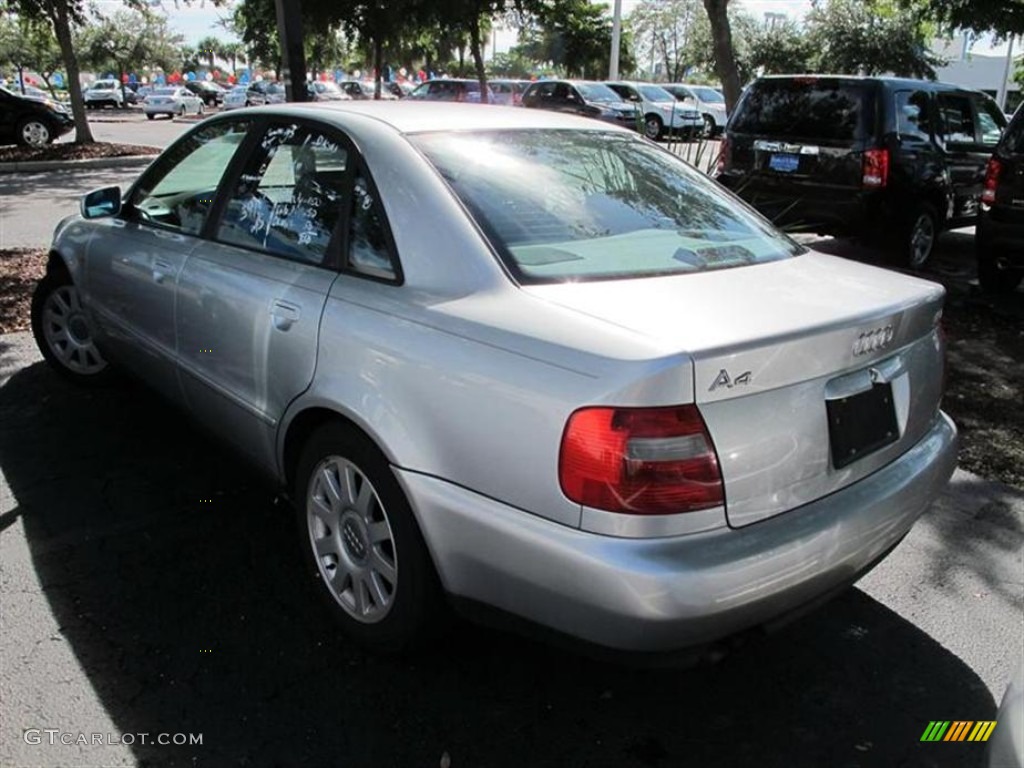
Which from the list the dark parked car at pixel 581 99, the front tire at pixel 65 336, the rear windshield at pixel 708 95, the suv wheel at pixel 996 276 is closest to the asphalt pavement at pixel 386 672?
the front tire at pixel 65 336

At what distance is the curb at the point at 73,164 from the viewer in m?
14.4

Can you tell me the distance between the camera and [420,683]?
2641 millimetres

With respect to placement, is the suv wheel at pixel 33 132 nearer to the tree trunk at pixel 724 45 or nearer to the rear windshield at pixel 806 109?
the tree trunk at pixel 724 45

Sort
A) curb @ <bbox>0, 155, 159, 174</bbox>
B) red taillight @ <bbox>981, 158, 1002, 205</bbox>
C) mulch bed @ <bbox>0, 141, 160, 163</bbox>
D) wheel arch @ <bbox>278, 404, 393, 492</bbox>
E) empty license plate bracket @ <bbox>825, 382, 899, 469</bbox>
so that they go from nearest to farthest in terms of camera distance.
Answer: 1. empty license plate bracket @ <bbox>825, 382, 899, 469</bbox>
2. wheel arch @ <bbox>278, 404, 393, 492</bbox>
3. red taillight @ <bbox>981, 158, 1002, 205</bbox>
4. curb @ <bbox>0, 155, 159, 174</bbox>
5. mulch bed @ <bbox>0, 141, 160, 163</bbox>

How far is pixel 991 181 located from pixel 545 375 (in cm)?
640

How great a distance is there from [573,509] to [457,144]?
137cm

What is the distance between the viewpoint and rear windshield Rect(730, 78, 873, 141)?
795 cm

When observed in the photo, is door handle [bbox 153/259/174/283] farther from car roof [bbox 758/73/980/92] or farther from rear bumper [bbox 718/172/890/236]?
car roof [bbox 758/73/980/92]

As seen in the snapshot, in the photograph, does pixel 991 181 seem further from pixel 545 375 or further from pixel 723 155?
pixel 545 375

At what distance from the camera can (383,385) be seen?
2453mm

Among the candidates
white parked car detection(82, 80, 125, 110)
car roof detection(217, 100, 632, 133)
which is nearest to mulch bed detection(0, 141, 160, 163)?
car roof detection(217, 100, 632, 133)

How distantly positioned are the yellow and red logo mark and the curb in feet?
46.4

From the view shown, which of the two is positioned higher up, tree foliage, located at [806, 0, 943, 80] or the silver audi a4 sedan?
tree foliage, located at [806, 0, 943, 80]

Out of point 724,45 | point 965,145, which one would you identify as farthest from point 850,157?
point 724,45
